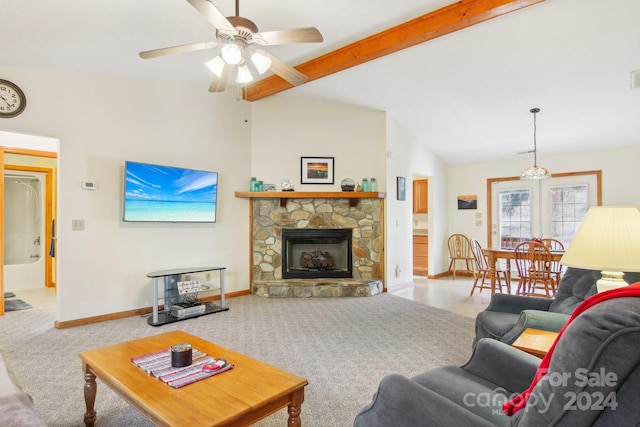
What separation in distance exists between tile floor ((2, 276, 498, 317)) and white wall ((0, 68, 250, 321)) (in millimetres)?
1432

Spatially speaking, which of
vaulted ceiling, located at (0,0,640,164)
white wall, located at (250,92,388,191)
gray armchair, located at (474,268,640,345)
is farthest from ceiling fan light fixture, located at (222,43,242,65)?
white wall, located at (250,92,388,191)

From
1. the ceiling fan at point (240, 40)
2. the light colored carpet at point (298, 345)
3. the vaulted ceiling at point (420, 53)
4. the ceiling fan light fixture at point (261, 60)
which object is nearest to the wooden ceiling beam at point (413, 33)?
the vaulted ceiling at point (420, 53)

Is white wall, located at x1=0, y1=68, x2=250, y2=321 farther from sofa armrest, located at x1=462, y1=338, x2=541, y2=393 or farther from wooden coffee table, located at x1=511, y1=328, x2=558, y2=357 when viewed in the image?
wooden coffee table, located at x1=511, y1=328, x2=558, y2=357

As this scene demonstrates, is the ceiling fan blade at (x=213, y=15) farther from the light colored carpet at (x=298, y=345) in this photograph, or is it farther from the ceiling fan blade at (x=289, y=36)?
the light colored carpet at (x=298, y=345)

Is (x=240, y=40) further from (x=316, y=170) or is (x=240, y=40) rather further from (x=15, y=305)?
(x=15, y=305)

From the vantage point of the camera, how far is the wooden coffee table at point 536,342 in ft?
5.44

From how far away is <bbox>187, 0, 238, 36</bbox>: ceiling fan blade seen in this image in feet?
6.52

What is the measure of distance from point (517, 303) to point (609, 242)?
1188mm

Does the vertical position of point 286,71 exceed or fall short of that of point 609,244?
it exceeds it

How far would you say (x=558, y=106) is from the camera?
15.1ft

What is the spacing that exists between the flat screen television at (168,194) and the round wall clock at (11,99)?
3.44 feet

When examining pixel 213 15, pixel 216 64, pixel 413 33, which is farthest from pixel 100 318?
pixel 413 33

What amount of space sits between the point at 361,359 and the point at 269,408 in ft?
5.04

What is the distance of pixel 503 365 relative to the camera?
159 centimetres
